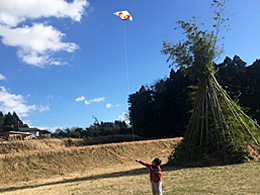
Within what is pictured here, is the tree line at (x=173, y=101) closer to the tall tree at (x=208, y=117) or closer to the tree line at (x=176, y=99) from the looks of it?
the tree line at (x=176, y=99)

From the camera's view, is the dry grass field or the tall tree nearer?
the dry grass field

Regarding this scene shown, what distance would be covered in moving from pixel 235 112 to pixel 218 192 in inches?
284

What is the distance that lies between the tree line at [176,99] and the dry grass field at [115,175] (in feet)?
42.9

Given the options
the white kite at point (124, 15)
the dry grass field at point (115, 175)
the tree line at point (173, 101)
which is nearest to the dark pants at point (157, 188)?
the dry grass field at point (115, 175)

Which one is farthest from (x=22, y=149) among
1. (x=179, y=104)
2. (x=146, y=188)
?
(x=179, y=104)

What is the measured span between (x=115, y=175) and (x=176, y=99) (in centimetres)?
2631

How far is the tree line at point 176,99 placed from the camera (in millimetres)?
31997

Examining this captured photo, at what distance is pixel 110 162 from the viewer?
53.8 ft

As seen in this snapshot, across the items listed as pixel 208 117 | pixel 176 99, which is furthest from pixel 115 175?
pixel 176 99

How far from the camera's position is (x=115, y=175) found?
34.5 ft

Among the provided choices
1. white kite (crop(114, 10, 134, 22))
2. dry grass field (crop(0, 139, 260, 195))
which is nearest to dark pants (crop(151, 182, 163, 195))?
dry grass field (crop(0, 139, 260, 195))

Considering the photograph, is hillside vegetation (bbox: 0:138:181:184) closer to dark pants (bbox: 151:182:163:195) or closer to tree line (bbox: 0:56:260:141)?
dark pants (bbox: 151:182:163:195)

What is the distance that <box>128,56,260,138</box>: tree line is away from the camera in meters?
32.0

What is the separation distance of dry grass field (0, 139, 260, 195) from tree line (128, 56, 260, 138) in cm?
1308
